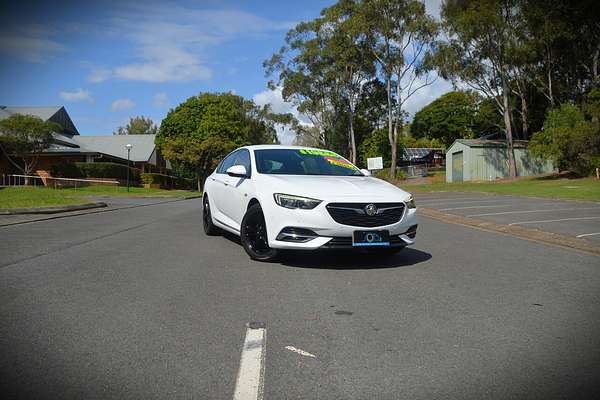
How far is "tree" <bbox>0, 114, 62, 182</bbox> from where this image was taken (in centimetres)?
3375

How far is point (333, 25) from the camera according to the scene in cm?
4416

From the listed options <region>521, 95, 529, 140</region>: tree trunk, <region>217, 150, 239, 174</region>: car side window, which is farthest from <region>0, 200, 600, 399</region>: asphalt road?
<region>521, 95, 529, 140</region>: tree trunk

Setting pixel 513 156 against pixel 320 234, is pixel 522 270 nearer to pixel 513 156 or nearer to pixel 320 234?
→ pixel 320 234

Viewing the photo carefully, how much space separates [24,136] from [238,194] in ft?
106

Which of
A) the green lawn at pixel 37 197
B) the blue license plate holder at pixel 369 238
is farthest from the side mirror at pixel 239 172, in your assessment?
the green lawn at pixel 37 197

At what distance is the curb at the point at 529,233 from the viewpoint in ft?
26.7

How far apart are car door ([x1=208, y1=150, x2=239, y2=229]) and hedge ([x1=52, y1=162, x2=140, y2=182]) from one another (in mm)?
31737

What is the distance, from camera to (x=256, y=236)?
667 centimetres

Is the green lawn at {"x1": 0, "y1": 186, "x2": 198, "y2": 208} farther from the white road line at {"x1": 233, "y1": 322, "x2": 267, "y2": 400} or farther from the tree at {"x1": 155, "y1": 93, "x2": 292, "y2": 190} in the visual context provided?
the tree at {"x1": 155, "y1": 93, "x2": 292, "y2": 190}

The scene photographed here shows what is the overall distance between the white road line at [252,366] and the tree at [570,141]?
3460cm

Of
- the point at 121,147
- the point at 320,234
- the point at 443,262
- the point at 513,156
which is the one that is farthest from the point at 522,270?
the point at 121,147

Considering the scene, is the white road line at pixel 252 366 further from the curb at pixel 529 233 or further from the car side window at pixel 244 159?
the curb at pixel 529 233

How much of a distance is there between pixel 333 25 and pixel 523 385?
44198mm

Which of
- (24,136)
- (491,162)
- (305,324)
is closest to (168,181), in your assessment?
(24,136)
